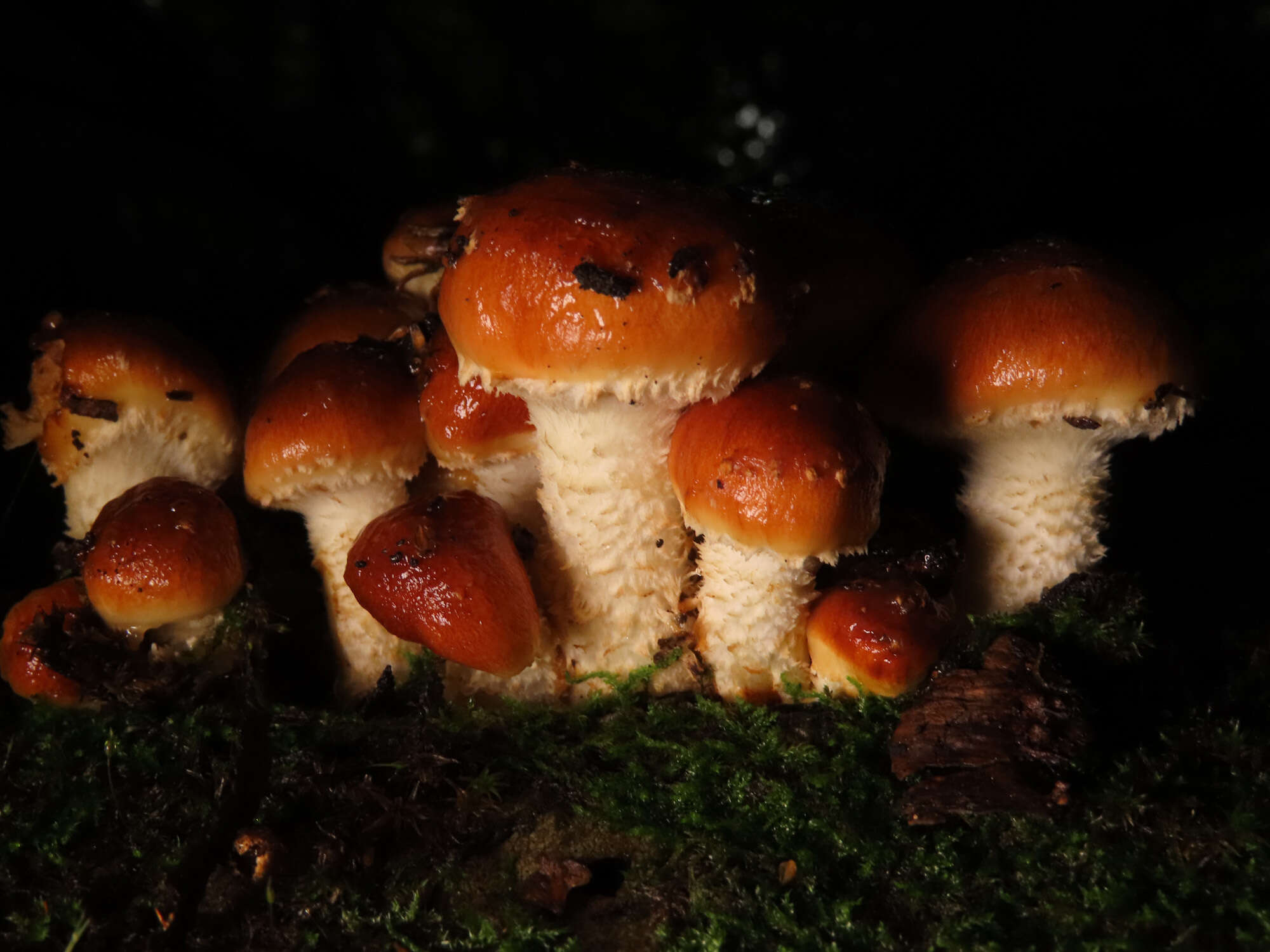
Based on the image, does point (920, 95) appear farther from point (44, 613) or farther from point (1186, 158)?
point (44, 613)

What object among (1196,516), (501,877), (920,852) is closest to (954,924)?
(920,852)

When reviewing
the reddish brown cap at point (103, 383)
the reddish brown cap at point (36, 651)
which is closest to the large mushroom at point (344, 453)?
the reddish brown cap at point (103, 383)

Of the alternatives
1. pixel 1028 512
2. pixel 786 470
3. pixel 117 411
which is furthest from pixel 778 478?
pixel 117 411

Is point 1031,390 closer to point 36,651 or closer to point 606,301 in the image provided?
point 606,301

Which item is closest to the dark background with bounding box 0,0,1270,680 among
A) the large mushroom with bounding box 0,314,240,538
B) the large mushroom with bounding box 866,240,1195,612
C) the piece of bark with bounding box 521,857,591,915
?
the large mushroom with bounding box 0,314,240,538

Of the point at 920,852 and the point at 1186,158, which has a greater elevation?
the point at 1186,158

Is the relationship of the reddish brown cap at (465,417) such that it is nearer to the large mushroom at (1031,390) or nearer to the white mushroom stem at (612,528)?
the white mushroom stem at (612,528)
